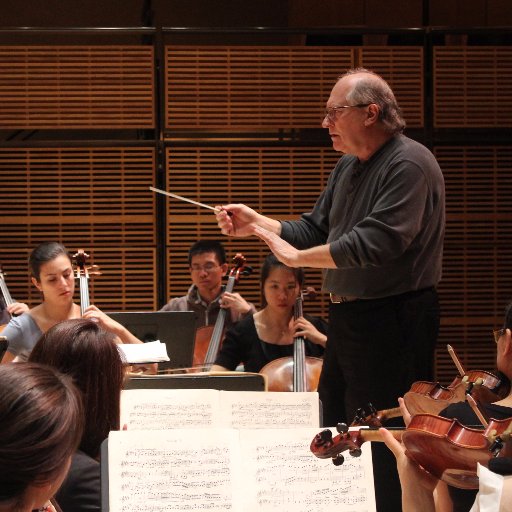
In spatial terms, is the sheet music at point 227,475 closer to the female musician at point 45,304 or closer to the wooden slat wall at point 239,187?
the female musician at point 45,304

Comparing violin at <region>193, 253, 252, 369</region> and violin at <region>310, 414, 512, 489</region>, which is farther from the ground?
violin at <region>310, 414, 512, 489</region>

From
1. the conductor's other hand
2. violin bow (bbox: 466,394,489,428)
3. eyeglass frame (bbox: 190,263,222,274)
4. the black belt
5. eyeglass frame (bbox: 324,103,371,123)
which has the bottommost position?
eyeglass frame (bbox: 190,263,222,274)

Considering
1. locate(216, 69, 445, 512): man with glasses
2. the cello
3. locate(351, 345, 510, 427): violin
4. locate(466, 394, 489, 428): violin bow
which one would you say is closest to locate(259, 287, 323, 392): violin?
locate(216, 69, 445, 512): man with glasses

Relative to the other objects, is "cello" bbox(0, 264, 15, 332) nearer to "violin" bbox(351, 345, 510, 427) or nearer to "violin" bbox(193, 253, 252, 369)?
"violin" bbox(193, 253, 252, 369)

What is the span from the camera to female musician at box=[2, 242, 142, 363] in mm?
4680

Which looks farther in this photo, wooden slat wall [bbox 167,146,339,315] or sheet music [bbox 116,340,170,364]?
wooden slat wall [bbox 167,146,339,315]

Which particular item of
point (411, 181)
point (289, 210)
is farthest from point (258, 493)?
point (289, 210)

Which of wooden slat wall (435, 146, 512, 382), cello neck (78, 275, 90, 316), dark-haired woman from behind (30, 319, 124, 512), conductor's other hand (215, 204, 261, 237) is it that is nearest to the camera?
dark-haired woman from behind (30, 319, 124, 512)

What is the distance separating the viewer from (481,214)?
6.20m

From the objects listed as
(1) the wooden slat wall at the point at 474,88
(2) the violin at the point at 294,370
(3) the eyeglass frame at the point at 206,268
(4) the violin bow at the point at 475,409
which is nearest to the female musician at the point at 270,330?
(2) the violin at the point at 294,370

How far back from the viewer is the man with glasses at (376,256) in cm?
300

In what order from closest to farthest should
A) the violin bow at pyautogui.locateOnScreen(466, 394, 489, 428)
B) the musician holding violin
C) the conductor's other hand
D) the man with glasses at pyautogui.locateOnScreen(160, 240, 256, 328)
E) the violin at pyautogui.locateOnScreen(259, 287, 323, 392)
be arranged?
the violin bow at pyautogui.locateOnScreen(466, 394, 489, 428)
the conductor's other hand
the violin at pyautogui.locateOnScreen(259, 287, 323, 392)
the musician holding violin
the man with glasses at pyautogui.locateOnScreen(160, 240, 256, 328)

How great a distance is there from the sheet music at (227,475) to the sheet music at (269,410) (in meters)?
0.39

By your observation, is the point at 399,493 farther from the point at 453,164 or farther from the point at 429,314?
the point at 453,164
